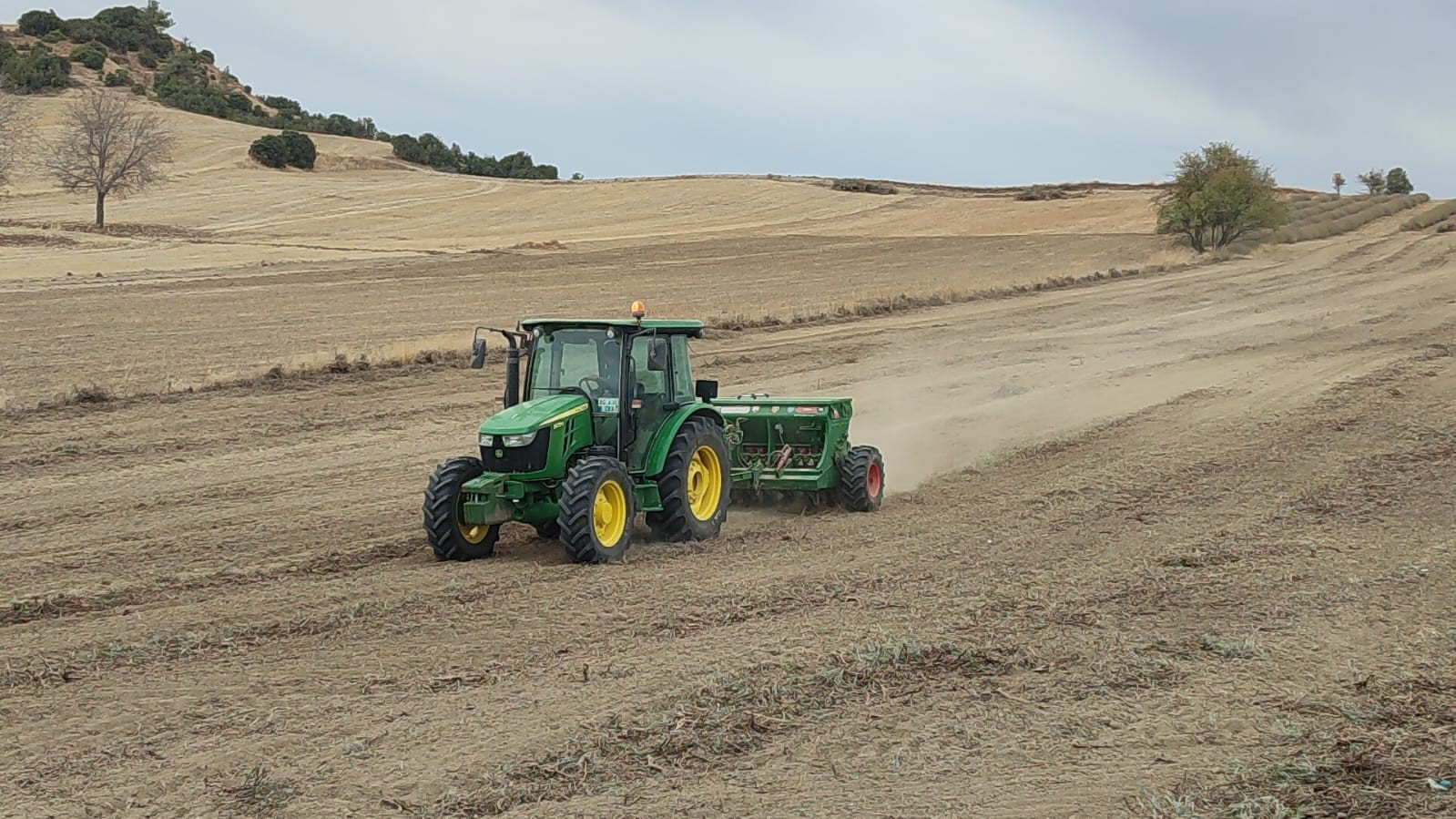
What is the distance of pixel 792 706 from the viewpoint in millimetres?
6754

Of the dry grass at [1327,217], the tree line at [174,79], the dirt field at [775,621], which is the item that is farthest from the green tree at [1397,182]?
the dirt field at [775,621]

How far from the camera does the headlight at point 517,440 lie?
9.84 meters

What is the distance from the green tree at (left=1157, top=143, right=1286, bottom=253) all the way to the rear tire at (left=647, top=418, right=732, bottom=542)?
41332mm

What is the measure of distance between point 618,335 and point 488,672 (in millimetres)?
3821

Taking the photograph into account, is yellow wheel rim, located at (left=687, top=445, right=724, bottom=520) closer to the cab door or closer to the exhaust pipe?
the cab door

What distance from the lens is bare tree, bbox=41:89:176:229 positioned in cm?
5531

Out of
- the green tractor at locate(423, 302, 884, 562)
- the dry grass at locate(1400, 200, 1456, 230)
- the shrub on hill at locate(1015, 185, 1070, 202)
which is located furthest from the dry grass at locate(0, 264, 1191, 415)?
the shrub on hill at locate(1015, 185, 1070, 202)

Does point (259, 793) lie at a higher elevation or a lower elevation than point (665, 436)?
lower

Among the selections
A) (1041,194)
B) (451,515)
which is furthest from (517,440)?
(1041,194)

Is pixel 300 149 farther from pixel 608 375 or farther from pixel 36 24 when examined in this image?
pixel 608 375

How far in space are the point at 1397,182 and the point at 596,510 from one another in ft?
329

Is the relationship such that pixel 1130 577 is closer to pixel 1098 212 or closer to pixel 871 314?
pixel 871 314

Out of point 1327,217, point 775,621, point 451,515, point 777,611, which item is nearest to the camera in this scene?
point 775,621

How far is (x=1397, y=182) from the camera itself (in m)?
97.1
